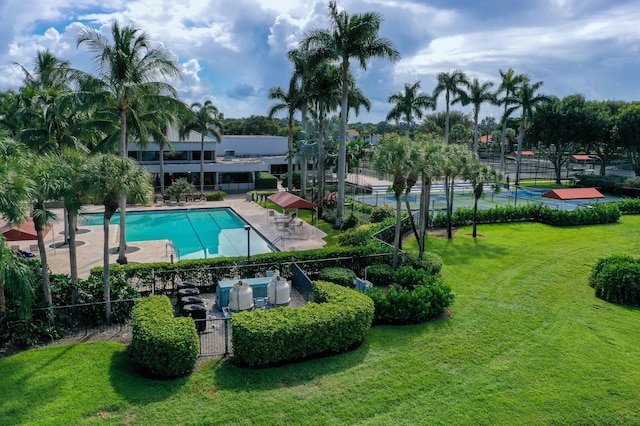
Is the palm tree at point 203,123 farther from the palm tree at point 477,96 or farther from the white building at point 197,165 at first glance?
the palm tree at point 477,96

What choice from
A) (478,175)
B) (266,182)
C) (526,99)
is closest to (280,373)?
(478,175)

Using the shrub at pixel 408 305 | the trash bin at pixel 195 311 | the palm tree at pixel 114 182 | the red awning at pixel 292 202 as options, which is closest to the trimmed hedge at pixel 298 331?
the shrub at pixel 408 305

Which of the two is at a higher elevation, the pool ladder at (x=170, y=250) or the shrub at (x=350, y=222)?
the shrub at (x=350, y=222)

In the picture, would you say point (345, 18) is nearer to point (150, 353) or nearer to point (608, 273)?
point (608, 273)

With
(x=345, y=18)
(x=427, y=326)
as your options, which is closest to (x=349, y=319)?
(x=427, y=326)

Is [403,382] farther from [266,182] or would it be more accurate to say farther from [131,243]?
[266,182]
